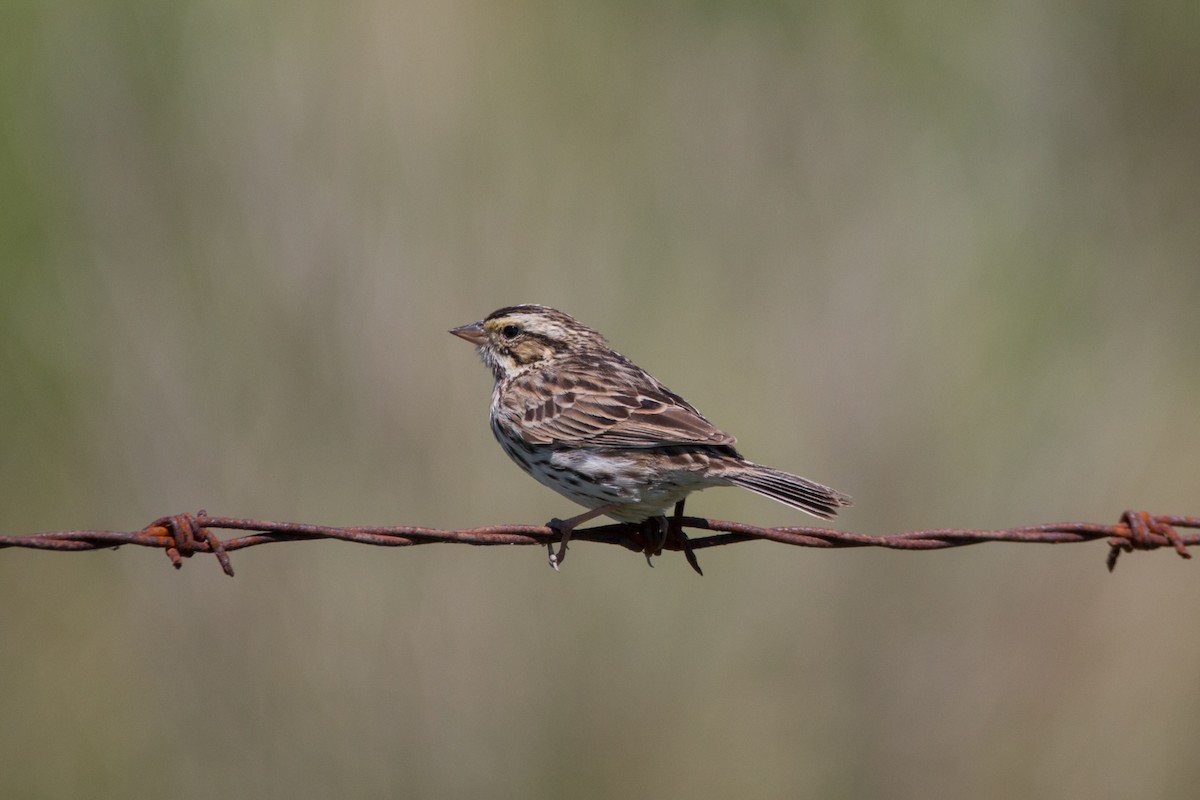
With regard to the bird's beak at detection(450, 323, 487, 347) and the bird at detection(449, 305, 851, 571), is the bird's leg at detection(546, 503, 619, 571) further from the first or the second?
the bird's beak at detection(450, 323, 487, 347)

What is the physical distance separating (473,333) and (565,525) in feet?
7.03

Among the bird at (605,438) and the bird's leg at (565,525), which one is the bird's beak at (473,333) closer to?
the bird at (605,438)

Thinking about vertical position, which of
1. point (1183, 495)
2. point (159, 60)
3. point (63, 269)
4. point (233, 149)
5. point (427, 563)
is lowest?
point (427, 563)

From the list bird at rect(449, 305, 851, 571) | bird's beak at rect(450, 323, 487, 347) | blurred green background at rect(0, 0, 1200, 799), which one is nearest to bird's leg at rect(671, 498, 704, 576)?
bird at rect(449, 305, 851, 571)

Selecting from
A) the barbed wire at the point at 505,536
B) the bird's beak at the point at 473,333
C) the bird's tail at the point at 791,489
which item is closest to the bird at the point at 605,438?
the bird's tail at the point at 791,489

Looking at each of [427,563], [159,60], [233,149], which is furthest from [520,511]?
[159,60]

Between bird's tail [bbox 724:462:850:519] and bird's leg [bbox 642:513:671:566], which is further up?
bird's tail [bbox 724:462:850:519]

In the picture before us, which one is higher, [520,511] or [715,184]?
[715,184]

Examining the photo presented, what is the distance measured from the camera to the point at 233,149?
8.33 meters

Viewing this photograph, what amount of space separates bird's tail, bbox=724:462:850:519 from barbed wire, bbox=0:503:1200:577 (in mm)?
320

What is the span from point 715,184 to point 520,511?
266cm

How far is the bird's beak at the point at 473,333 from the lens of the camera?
7.51m

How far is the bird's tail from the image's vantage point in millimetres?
5305

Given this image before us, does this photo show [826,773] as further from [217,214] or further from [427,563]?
[217,214]
